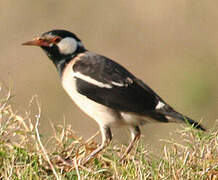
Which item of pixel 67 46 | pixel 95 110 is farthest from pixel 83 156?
pixel 67 46

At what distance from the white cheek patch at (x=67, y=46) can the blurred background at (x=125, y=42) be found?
12.5ft

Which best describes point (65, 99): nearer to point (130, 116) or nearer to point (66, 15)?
point (66, 15)

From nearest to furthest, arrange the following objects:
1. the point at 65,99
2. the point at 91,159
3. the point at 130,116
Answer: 1. the point at 91,159
2. the point at 130,116
3. the point at 65,99

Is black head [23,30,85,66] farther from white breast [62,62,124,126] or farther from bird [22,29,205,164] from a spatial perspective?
white breast [62,62,124,126]

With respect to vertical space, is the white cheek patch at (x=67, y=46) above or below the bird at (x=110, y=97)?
above

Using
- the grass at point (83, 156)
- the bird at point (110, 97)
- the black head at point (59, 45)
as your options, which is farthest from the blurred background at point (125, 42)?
the grass at point (83, 156)

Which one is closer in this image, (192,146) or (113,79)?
(192,146)

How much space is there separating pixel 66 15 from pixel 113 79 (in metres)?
6.32

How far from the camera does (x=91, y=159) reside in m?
5.68

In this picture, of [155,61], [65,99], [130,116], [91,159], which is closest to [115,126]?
[130,116]

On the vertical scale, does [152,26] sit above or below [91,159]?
below

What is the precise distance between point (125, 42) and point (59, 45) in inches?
216

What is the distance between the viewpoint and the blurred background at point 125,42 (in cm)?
1187

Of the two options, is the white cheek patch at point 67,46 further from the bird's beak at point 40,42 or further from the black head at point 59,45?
the bird's beak at point 40,42
